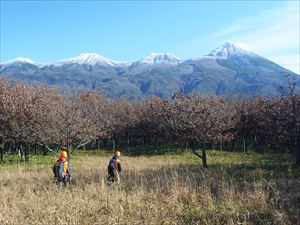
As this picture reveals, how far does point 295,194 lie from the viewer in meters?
12.8

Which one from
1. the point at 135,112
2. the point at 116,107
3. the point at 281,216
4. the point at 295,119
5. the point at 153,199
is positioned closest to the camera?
the point at 281,216

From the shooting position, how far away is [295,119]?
1021 inches

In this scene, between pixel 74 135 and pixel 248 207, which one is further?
pixel 74 135

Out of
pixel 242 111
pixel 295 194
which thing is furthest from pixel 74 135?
pixel 242 111

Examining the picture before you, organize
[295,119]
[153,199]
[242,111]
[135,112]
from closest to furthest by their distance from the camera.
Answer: [153,199] < [295,119] < [242,111] < [135,112]

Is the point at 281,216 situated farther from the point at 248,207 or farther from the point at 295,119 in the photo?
the point at 295,119

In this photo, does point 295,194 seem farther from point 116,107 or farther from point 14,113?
point 116,107

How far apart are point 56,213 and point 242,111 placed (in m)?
47.0

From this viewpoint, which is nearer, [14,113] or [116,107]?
[14,113]

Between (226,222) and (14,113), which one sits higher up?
(14,113)

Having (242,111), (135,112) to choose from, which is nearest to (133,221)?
(242,111)

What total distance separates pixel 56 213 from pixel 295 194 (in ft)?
25.7

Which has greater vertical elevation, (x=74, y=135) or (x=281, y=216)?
(x=74, y=135)

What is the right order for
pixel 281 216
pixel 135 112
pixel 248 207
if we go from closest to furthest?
pixel 281 216
pixel 248 207
pixel 135 112
